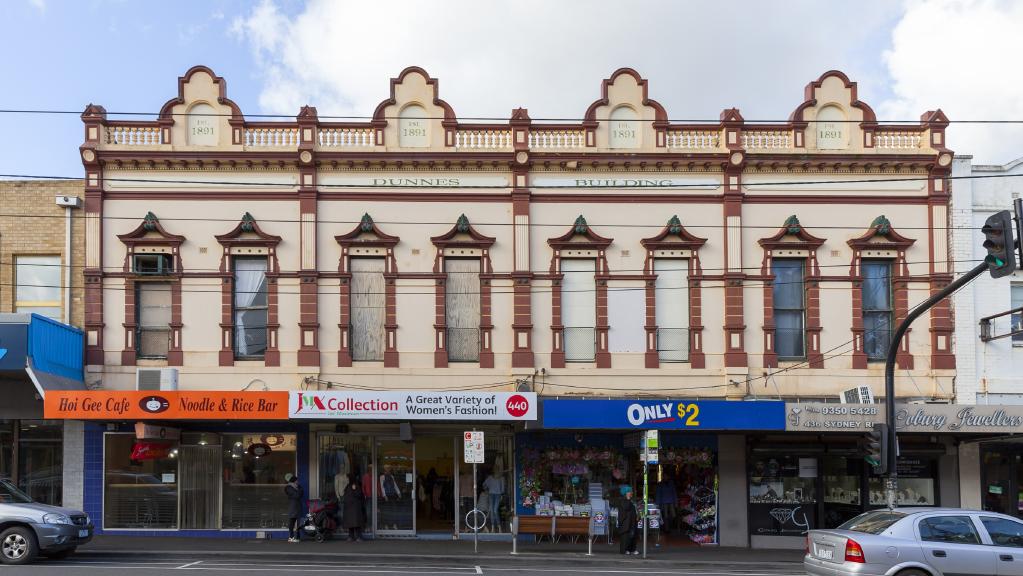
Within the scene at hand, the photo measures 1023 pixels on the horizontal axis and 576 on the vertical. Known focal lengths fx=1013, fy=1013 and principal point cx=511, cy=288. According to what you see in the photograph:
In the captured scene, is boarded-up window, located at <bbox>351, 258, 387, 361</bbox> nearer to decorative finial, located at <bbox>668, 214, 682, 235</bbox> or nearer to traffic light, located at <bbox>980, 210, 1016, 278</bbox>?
decorative finial, located at <bbox>668, 214, 682, 235</bbox>

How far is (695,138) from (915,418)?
782 centimetres

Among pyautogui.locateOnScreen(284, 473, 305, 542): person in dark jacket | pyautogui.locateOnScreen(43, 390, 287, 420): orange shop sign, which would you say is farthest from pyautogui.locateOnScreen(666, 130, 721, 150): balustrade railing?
pyautogui.locateOnScreen(284, 473, 305, 542): person in dark jacket

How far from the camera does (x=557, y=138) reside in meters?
23.2

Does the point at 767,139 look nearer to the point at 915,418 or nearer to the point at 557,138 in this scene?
the point at 557,138

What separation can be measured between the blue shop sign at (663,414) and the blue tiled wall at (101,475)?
18.5ft

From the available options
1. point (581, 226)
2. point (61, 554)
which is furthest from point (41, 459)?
point (581, 226)

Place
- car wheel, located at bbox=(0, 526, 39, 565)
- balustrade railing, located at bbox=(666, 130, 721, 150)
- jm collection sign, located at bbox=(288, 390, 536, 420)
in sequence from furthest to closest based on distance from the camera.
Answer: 1. balustrade railing, located at bbox=(666, 130, 721, 150)
2. jm collection sign, located at bbox=(288, 390, 536, 420)
3. car wheel, located at bbox=(0, 526, 39, 565)

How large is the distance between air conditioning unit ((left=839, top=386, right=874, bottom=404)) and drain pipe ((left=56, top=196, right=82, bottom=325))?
1680 cm

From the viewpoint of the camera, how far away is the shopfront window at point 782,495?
883 inches

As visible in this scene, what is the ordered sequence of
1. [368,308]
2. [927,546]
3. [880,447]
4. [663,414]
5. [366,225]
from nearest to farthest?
[927,546] < [880,447] < [663,414] < [366,225] < [368,308]

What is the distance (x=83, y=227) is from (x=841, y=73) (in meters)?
17.6

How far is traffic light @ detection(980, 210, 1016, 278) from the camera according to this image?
15.2m

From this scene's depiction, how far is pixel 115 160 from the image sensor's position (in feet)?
73.3

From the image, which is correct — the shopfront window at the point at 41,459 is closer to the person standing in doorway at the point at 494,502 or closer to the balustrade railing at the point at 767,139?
the person standing in doorway at the point at 494,502
